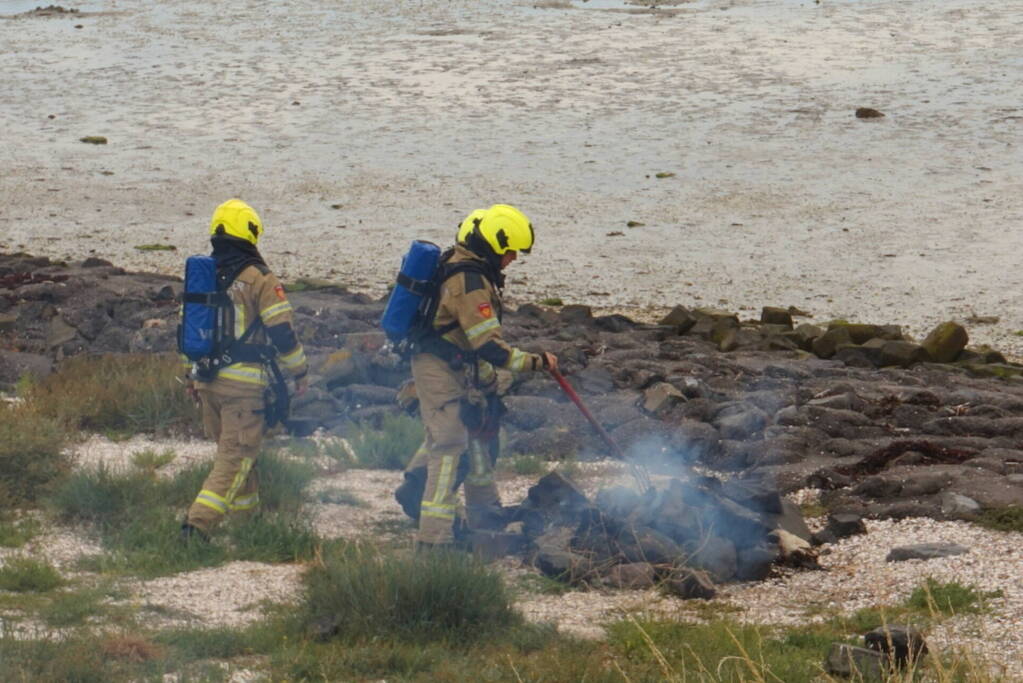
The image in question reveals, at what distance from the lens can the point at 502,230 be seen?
27.8ft

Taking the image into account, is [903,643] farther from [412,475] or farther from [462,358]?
[412,475]

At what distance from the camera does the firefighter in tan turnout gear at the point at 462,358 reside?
27.6ft

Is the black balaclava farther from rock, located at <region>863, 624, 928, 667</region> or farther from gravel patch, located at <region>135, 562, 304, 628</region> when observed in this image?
rock, located at <region>863, 624, 928, 667</region>

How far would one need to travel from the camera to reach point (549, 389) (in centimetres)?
1289

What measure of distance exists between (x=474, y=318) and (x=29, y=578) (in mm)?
2617

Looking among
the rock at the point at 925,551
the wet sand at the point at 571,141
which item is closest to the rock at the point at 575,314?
the wet sand at the point at 571,141

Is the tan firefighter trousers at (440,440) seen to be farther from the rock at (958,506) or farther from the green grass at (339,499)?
the rock at (958,506)

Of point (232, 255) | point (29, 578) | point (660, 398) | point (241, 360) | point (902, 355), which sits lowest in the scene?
point (902, 355)

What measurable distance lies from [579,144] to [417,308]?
672 inches

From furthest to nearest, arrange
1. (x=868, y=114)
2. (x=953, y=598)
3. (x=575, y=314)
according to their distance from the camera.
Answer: (x=868, y=114)
(x=575, y=314)
(x=953, y=598)

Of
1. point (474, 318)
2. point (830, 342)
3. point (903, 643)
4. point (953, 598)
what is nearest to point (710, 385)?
point (830, 342)

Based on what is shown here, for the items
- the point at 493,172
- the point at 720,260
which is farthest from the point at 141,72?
the point at 720,260

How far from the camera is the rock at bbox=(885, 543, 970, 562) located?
8.31 m

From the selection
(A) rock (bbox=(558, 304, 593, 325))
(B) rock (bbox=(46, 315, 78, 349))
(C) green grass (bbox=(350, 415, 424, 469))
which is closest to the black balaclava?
(C) green grass (bbox=(350, 415, 424, 469))
